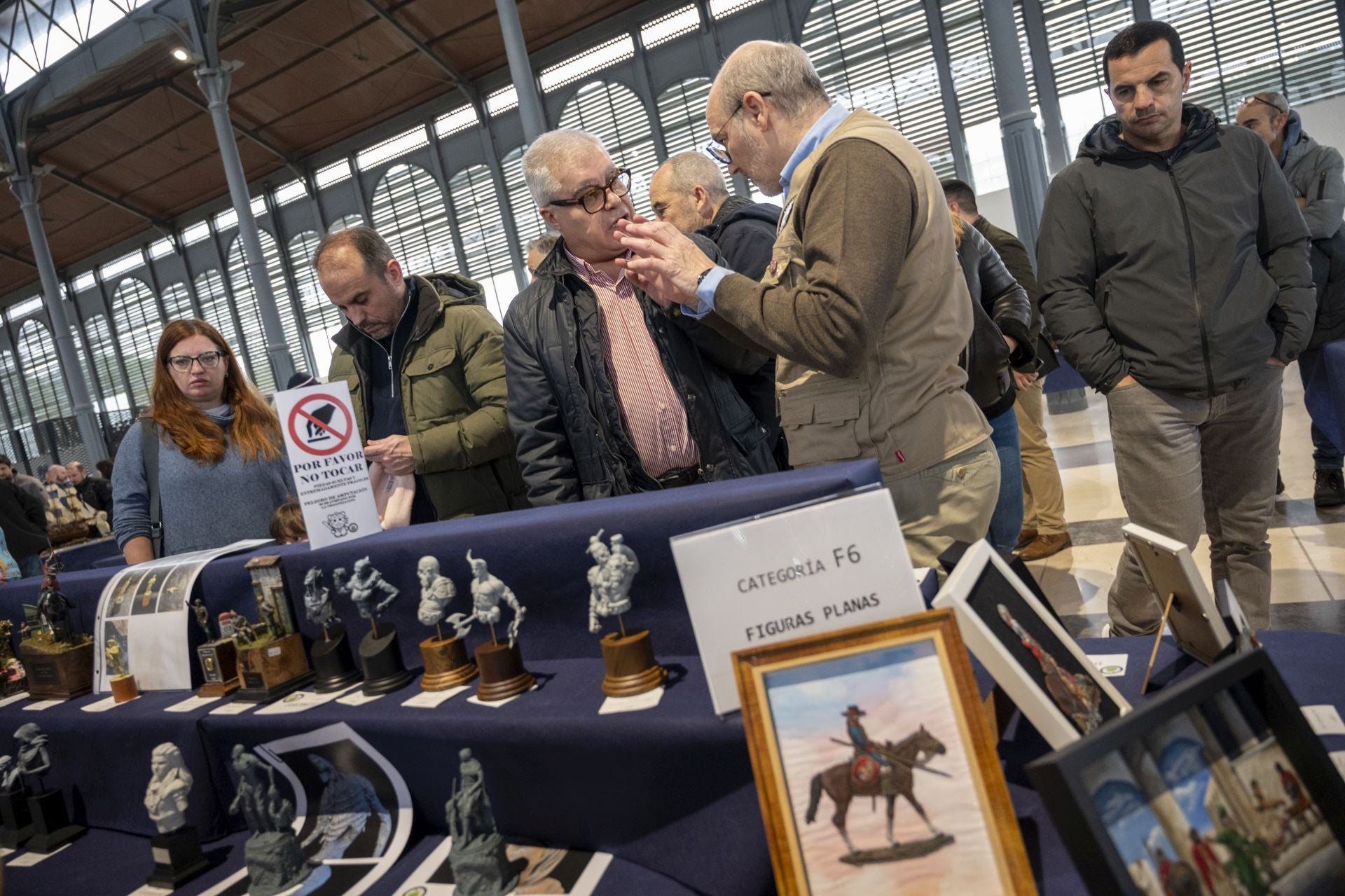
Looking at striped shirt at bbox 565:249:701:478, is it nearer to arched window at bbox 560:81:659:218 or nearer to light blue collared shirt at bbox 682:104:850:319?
light blue collared shirt at bbox 682:104:850:319

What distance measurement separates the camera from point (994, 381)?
103 inches

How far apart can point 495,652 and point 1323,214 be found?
13.5 ft

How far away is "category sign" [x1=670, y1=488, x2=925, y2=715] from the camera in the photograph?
108cm

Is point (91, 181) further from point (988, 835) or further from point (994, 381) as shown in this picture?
point (988, 835)

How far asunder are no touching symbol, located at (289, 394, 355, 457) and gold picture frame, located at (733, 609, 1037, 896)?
1.10 m

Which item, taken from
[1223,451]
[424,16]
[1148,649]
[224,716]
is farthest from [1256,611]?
[424,16]

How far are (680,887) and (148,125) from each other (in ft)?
51.7

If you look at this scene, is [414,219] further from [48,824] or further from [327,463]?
[327,463]

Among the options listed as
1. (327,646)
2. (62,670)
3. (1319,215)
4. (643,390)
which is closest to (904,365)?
(643,390)

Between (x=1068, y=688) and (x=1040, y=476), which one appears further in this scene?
(x=1040, y=476)

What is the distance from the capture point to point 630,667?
134 centimetres

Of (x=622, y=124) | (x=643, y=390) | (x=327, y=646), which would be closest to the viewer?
(x=327, y=646)

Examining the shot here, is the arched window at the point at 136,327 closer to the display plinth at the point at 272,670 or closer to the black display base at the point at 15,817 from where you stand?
the black display base at the point at 15,817

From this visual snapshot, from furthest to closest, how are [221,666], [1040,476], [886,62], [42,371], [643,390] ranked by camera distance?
[42,371] → [886,62] → [1040,476] → [643,390] → [221,666]
